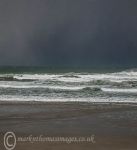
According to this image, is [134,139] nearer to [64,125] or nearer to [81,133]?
[81,133]

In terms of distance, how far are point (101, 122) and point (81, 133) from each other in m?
2.20

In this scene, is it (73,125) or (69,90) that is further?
(69,90)

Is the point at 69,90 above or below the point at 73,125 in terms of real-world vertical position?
above

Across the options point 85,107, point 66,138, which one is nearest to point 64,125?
point 66,138

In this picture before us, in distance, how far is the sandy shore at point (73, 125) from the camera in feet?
26.7

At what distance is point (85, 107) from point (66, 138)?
7582 millimetres

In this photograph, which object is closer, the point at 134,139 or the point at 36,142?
the point at 36,142

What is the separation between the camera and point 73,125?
11.3 metres

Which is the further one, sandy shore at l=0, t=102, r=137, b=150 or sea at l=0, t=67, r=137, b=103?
sea at l=0, t=67, r=137, b=103

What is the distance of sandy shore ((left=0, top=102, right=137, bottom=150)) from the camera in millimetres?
8133

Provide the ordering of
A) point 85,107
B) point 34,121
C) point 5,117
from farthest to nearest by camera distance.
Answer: point 85,107 → point 5,117 → point 34,121

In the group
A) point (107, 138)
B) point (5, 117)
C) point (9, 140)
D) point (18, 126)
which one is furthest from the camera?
point (5, 117)

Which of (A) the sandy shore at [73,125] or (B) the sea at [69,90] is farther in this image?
(B) the sea at [69,90]

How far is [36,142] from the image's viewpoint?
822 centimetres
